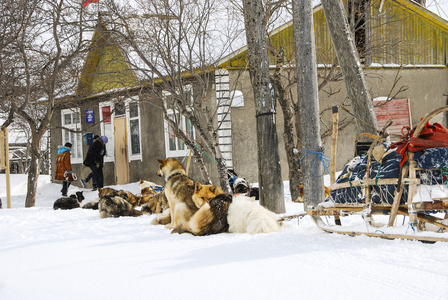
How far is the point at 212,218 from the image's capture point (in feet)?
16.9

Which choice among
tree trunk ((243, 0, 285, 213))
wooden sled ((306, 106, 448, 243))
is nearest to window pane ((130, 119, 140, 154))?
tree trunk ((243, 0, 285, 213))

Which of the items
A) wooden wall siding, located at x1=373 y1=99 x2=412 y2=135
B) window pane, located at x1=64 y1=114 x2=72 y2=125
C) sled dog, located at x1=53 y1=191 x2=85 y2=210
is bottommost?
sled dog, located at x1=53 y1=191 x2=85 y2=210

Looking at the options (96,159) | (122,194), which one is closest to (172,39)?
(122,194)

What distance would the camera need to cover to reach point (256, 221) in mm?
4793

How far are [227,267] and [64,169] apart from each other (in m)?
13.9

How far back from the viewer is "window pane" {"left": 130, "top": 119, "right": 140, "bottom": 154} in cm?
1742

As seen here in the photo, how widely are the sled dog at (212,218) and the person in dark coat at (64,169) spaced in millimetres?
11547

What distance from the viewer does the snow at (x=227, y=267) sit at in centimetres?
273

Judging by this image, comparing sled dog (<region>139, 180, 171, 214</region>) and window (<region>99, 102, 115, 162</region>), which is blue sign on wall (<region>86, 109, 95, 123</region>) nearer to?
window (<region>99, 102, 115, 162</region>)

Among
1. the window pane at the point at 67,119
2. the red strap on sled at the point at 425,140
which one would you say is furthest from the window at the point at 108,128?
the red strap on sled at the point at 425,140

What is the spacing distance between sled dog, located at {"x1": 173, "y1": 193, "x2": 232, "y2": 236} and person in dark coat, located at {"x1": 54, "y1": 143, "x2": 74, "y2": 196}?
11.5m

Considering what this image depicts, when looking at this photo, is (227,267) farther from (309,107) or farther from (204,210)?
(309,107)

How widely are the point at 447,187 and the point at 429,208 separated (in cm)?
21

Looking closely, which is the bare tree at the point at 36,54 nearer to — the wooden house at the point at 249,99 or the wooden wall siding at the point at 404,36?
the wooden house at the point at 249,99
